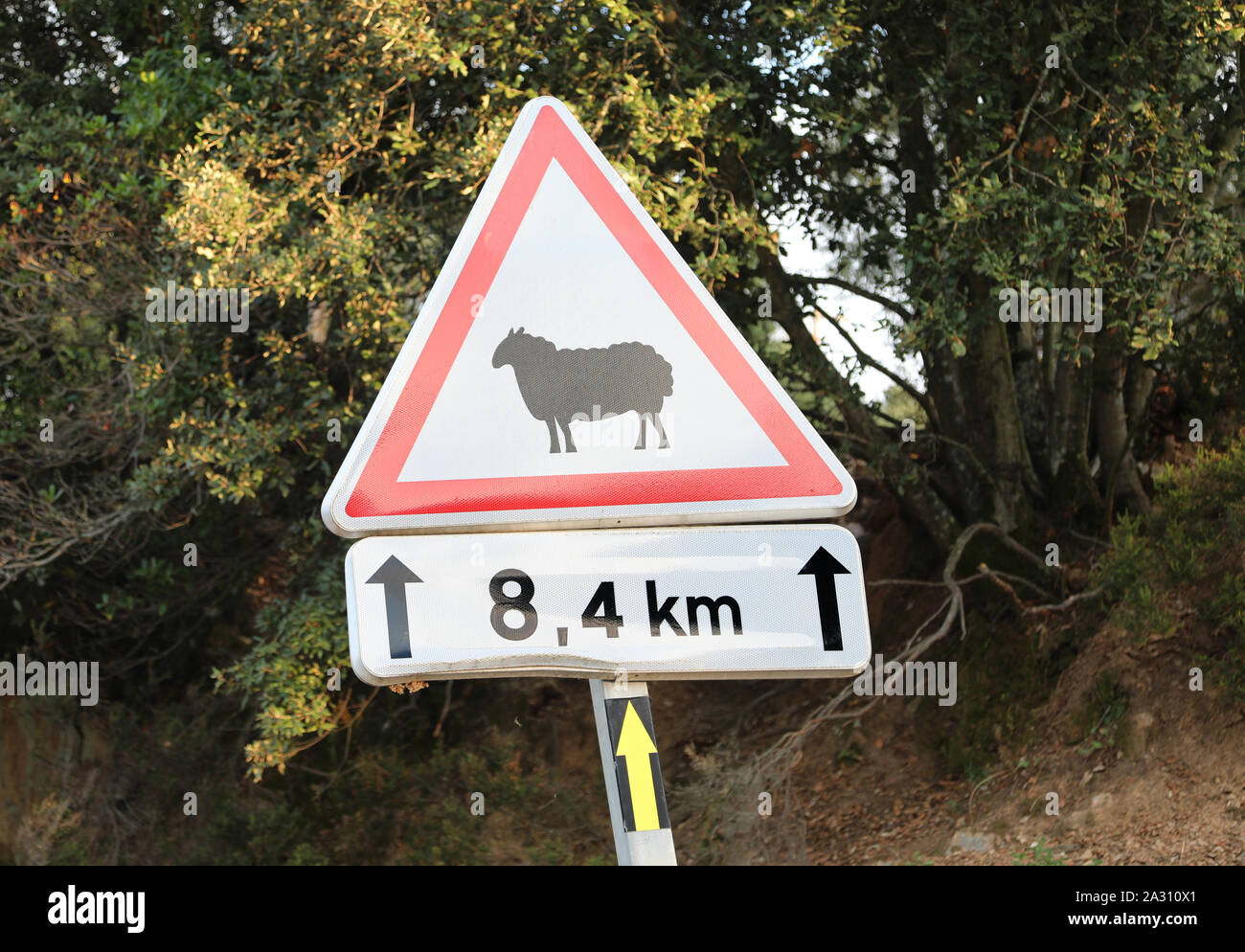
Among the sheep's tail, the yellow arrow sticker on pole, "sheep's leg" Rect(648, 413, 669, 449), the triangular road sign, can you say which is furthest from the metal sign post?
the sheep's tail

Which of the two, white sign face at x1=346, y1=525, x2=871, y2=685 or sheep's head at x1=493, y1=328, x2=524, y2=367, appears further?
sheep's head at x1=493, y1=328, x2=524, y2=367

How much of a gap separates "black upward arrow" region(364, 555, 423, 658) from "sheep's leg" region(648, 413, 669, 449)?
435mm

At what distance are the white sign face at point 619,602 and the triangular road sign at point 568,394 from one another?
0.07 m

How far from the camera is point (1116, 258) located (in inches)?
237

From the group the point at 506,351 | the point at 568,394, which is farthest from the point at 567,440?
the point at 506,351

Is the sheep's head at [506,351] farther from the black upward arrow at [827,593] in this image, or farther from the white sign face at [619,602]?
the black upward arrow at [827,593]

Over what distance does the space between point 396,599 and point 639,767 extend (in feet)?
1.45

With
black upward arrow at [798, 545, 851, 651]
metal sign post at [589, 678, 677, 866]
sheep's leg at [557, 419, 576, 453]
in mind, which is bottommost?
metal sign post at [589, 678, 677, 866]

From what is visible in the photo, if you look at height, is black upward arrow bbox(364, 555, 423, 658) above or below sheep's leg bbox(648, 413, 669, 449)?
below

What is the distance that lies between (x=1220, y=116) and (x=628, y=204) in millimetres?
6716

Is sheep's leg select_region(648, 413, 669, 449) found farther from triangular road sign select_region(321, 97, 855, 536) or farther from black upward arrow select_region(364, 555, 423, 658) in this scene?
black upward arrow select_region(364, 555, 423, 658)

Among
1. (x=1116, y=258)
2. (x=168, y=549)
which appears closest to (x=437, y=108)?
(x=1116, y=258)

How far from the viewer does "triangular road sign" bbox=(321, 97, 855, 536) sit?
1670 millimetres

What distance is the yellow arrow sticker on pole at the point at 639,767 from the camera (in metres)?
1.58
